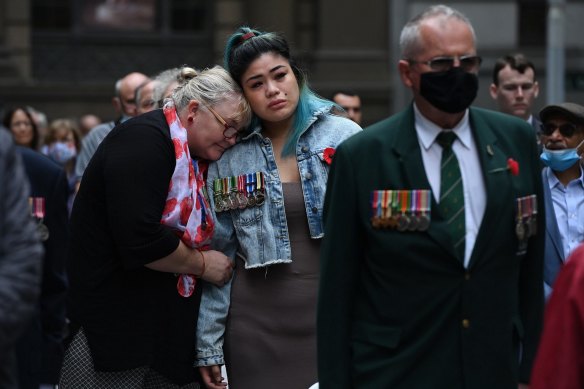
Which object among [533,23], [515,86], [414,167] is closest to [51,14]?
[533,23]

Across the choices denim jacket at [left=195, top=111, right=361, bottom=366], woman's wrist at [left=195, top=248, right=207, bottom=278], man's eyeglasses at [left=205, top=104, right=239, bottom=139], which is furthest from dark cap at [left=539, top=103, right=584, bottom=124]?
woman's wrist at [left=195, top=248, right=207, bottom=278]

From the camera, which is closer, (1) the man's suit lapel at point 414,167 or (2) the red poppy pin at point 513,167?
(1) the man's suit lapel at point 414,167

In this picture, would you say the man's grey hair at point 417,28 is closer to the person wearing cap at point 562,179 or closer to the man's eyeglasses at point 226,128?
the man's eyeglasses at point 226,128

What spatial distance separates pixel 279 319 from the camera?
18.5ft

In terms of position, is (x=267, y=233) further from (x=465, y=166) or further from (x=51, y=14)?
(x=51, y=14)

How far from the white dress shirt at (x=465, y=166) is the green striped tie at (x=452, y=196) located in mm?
14

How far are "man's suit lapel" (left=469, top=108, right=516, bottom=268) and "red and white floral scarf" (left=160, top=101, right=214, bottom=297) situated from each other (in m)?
1.42

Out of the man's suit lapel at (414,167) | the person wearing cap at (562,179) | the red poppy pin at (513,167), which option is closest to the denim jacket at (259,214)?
the man's suit lapel at (414,167)

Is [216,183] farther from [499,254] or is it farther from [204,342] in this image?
[499,254]

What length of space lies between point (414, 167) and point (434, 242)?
10.2 inches

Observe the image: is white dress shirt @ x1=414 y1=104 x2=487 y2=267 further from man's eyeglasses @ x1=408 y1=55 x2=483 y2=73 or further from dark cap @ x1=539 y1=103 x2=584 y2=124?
dark cap @ x1=539 y1=103 x2=584 y2=124

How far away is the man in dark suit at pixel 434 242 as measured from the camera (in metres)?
4.32

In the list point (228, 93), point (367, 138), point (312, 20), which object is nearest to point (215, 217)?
point (228, 93)

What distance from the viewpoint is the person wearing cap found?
22.0ft
